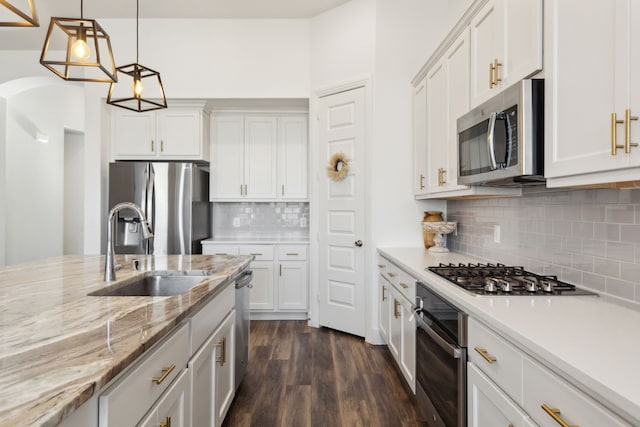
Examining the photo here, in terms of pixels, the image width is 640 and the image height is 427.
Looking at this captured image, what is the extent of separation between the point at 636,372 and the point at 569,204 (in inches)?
45.4

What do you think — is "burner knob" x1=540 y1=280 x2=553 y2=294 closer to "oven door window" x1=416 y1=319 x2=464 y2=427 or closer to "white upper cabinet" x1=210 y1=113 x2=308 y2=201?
"oven door window" x1=416 y1=319 x2=464 y2=427

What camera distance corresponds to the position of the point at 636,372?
805mm

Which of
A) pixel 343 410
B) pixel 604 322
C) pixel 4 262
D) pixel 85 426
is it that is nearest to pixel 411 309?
pixel 343 410

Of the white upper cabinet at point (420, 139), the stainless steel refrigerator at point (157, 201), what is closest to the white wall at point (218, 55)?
the stainless steel refrigerator at point (157, 201)

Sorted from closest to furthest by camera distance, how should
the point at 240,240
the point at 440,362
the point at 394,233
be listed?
the point at 440,362 → the point at 394,233 → the point at 240,240

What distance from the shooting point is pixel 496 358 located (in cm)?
125

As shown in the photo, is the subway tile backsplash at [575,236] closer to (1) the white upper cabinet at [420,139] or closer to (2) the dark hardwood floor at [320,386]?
(1) the white upper cabinet at [420,139]

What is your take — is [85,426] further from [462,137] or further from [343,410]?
[462,137]

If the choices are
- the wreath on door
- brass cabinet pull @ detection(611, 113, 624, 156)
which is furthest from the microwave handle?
the wreath on door

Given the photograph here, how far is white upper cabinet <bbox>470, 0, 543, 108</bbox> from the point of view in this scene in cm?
150

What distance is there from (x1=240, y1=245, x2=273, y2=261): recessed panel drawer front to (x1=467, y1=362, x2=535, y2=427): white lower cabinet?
302 cm

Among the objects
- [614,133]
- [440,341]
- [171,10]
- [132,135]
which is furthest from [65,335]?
[171,10]

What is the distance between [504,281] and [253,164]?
3446mm

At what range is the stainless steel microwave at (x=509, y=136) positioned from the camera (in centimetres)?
149
